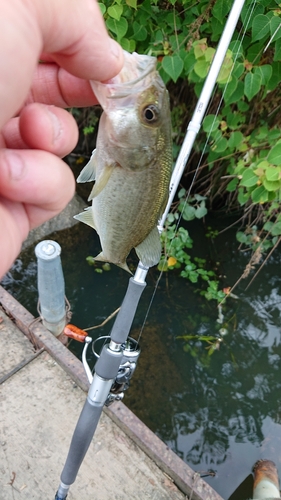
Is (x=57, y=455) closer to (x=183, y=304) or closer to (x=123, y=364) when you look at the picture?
(x=123, y=364)

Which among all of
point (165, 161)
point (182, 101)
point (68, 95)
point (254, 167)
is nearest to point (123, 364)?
point (165, 161)

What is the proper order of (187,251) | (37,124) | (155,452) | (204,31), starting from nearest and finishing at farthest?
1. (37,124)
2. (155,452)
3. (204,31)
4. (187,251)

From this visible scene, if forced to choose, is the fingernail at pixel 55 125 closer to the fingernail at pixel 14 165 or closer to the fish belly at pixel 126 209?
the fingernail at pixel 14 165

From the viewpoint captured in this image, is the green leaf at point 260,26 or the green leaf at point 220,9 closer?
the green leaf at point 260,26

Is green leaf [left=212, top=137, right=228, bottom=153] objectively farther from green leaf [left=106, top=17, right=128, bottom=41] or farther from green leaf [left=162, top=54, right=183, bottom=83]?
green leaf [left=106, top=17, right=128, bottom=41]

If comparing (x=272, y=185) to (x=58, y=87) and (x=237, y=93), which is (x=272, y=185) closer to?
(x=237, y=93)

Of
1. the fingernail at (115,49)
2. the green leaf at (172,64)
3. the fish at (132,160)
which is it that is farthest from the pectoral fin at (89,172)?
the green leaf at (172,64)

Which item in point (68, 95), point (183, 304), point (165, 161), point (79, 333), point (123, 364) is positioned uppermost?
point (68, 95)
